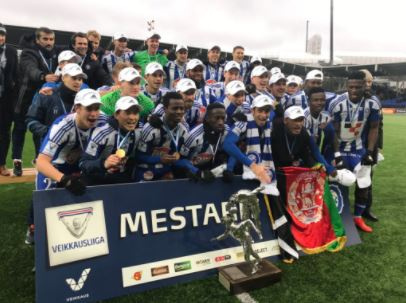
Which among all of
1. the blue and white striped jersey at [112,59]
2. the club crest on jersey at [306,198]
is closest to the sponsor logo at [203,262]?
the club crest on jersey at [306,198]

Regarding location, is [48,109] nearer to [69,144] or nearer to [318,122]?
[69,144]

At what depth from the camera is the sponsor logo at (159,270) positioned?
3471 mm

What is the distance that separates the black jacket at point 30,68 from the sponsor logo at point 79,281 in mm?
3222

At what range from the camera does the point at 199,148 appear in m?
4.22

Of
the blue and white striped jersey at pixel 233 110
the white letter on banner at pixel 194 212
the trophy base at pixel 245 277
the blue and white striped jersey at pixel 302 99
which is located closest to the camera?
the trophy base at pixel 245 277

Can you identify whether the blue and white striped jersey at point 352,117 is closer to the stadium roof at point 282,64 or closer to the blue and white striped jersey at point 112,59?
the blue and white striped jersey at point 112,59

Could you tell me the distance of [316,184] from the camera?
182 inches

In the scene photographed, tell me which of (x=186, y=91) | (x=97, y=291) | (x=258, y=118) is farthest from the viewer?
(x=186, y=91)

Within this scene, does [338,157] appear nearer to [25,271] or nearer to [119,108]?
[119,108]

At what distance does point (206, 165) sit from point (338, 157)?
2087 mm

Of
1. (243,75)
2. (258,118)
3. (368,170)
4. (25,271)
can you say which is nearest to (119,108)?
(258,118)

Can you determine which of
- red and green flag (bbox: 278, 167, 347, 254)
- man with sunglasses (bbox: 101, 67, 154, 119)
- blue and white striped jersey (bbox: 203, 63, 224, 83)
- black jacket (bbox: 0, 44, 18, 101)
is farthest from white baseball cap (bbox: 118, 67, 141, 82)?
blue and white striped jersey (bbox: 203, 63, 224, 83)

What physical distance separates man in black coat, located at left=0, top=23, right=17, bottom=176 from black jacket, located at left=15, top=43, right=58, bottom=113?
0.48 metres

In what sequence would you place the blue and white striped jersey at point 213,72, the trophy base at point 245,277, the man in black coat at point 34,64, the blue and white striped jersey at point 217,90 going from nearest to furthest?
the trophy base at point 245,277 < the man in black coat at point 34,64 < the blue and white striped jersey at point 217,90 < the blue and white striped jersey at point 213,72
